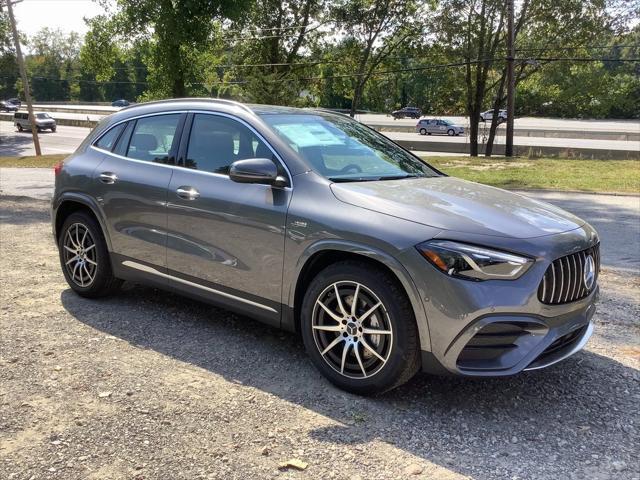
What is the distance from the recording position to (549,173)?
1961 centimetres

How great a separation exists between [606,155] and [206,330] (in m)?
28.8

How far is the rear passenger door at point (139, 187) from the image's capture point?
453 cm

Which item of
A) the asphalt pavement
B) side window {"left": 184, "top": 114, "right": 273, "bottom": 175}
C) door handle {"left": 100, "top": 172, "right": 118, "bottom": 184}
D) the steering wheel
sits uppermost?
side window {"left": 184, "top": 114, "right": 273, "bottom": 175}

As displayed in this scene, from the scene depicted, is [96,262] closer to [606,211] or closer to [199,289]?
[199,289]

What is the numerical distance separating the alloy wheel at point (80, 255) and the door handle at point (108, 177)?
50 cm

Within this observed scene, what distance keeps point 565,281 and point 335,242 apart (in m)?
1.30

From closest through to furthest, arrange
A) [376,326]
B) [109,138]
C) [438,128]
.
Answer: [376,326] → [109,138] → [438,128]

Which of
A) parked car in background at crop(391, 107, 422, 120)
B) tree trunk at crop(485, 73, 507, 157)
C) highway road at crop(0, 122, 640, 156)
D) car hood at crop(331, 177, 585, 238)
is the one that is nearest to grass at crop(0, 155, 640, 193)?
tree trunk at crop(485, 73, 507, 157)

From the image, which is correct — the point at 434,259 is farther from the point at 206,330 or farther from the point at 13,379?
the point at 13,379

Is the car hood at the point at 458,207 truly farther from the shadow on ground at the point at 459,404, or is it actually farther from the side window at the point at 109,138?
the side window at the point at 109,138

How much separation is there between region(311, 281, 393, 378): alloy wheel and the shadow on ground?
216 mm

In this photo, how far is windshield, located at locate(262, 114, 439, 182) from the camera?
3.97m

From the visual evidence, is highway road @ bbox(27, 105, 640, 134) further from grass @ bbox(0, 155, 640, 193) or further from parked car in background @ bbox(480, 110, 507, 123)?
grass @ bbox(0, 155, 640, 193)

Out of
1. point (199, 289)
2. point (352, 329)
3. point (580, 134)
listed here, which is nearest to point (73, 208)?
point (199, 289)
